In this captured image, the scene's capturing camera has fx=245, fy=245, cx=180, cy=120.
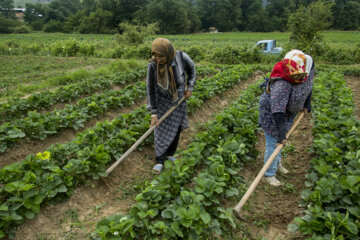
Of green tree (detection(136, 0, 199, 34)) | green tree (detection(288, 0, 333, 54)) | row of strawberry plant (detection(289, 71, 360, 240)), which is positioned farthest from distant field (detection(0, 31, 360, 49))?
row of strawberry plant (detection(289, 71, 360, 240))

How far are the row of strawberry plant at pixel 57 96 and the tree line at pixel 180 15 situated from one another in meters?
37.1

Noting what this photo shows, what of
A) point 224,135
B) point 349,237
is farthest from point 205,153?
point 349,237

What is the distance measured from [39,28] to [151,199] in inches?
2878

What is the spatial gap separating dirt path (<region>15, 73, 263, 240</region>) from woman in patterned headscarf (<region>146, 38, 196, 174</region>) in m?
0.43

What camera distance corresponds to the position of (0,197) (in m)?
2.83

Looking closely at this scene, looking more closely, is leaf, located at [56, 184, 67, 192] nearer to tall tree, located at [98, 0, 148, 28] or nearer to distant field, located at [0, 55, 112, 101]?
distant field, located at [0, 55, 112, 101]

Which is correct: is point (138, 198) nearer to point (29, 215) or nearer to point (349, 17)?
point (29, 215)

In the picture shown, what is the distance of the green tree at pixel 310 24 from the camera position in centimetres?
1627

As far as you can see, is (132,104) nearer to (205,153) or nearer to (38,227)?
(205,153)

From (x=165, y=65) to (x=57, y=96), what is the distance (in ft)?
15.8

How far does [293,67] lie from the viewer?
8.89ft

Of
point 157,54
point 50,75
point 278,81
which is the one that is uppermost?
point 157,54

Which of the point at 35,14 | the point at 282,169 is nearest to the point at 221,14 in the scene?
the point at 35,14

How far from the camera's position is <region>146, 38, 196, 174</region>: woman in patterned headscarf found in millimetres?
3224
